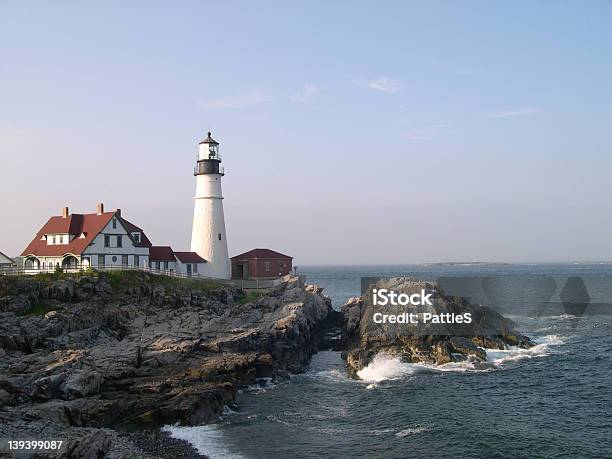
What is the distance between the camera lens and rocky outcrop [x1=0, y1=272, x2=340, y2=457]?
2631 cm

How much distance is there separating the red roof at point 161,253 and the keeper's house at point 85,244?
1.16 m

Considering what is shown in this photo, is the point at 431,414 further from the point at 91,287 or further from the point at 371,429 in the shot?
the point at 91,287

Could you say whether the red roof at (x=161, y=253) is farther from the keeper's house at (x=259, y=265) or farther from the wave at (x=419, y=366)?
the wave at (x=419, y=366)

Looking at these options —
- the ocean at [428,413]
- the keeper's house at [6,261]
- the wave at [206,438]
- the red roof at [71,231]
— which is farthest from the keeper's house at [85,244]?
the wave at [206,438]

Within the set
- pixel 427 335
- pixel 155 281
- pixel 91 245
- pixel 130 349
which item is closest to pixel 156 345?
pixel 130 349

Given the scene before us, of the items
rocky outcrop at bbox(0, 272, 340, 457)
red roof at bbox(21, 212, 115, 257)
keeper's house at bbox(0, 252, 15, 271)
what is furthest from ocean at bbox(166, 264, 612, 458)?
keeper's house at bbox(0, 252, 15, 271)

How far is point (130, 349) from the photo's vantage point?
34.6 m

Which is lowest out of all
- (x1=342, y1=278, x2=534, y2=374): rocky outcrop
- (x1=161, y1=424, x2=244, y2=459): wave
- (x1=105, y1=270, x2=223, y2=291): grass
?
(x1=161, y1=424, x2=244, y2=459): wave

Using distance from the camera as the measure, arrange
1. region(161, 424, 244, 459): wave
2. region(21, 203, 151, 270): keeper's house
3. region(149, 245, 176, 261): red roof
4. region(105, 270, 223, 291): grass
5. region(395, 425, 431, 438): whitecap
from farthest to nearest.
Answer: region(149, 245, 176, 261): red roof → region(21, 203, 151, 270): keeper's house → region(105, 270, 223, 291): grass → region(395, 425, 431, 438): whitecap → region(161, 424, 244, 459): wave

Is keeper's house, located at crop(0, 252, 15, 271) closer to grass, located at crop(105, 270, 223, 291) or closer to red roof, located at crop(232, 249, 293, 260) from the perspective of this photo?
grass, located at crop(105, 270, 223, 291)

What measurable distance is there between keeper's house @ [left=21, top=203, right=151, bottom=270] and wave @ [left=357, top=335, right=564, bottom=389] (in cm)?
2310

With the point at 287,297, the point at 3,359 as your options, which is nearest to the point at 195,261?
the point at 287,297

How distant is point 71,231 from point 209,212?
12.7 meters

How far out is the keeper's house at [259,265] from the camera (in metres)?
59.5
